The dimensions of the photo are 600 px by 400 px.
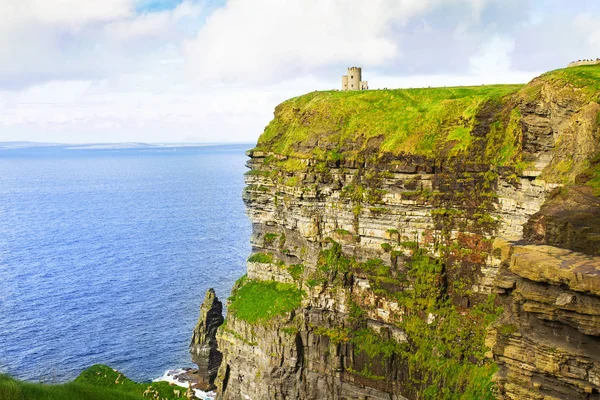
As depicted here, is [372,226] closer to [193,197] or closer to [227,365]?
[227,365]

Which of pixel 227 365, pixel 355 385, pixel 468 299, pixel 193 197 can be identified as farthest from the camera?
pixel 193 197

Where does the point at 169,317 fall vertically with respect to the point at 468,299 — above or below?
below

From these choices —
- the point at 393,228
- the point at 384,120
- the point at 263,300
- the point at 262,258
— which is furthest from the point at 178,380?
the point at 384,120

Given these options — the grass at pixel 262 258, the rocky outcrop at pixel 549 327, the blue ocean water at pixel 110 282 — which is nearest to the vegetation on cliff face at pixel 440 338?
the grass at pixel 262 258

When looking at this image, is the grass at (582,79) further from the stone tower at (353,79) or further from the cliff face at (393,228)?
the stone tower at (353,79)

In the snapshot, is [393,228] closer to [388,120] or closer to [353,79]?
[388,120]

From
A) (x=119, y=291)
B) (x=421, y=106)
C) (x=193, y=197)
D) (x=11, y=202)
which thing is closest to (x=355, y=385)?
(x=421, y=106)
